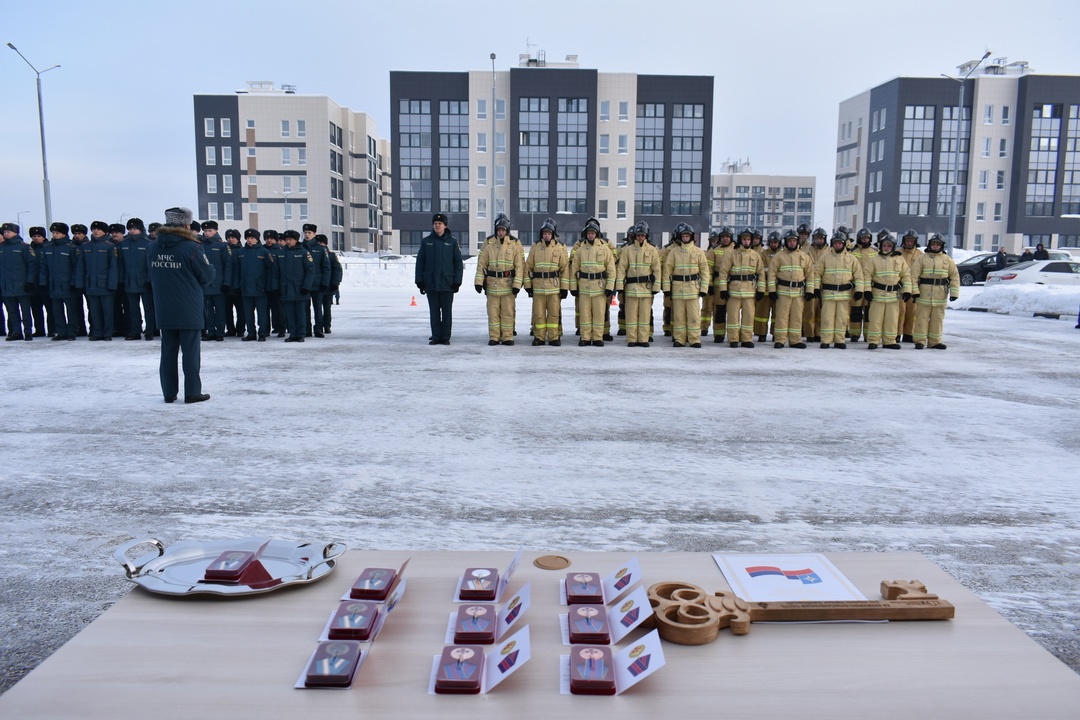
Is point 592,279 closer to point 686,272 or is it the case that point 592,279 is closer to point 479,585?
point 686,272

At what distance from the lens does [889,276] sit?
1375cm

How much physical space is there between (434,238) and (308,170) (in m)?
81.5

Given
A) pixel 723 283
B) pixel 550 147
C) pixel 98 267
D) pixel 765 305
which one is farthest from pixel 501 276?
pixel 550 147

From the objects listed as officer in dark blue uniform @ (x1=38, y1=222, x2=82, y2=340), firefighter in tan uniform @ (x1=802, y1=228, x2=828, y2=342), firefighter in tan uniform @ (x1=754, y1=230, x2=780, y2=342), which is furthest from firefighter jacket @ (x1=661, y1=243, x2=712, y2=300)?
officer in dark blue uniform @ (x1=38, y1=222, x2=82, y2=340)

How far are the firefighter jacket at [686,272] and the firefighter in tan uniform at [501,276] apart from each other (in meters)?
2.57

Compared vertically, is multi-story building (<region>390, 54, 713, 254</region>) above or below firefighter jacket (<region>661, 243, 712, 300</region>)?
above

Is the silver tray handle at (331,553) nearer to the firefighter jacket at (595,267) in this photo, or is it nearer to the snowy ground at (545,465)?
the snowy ground at (545,465)

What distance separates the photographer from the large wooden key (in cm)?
166

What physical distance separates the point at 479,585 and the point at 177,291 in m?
7.42

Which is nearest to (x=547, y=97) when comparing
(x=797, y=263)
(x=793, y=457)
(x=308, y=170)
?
(x=308, y=170)

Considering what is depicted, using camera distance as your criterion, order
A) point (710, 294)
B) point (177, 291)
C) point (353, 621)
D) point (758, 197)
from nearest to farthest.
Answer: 1. point (353, 621)
2. point (177, 291)
3. point (710, 294)
4. point (758, 197)

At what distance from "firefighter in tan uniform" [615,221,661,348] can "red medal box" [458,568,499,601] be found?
39.3 feet

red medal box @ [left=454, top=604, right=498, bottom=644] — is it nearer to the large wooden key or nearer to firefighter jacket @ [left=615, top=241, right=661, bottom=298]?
the large wooden key

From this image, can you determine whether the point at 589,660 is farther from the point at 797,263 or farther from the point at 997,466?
the point at 797,263
